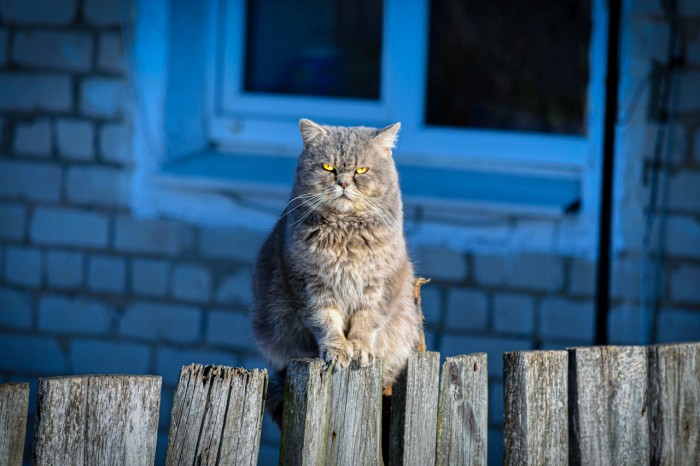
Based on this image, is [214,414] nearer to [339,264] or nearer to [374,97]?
[339,264]

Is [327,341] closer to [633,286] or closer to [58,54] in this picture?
[633,286]

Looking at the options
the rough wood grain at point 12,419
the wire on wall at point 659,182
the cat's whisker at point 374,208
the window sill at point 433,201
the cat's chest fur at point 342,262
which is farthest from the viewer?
the window sill at point 433,201

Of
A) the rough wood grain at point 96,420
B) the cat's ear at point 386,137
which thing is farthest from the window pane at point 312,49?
the rough wood grain at point 96,420

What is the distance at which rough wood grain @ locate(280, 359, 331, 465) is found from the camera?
193cm

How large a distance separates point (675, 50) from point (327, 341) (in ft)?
8.96

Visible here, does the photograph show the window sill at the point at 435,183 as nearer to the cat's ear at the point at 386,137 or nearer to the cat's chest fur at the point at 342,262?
the cat's ear at the point at 386,137

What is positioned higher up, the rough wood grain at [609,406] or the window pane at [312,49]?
the window pane at [312,49]

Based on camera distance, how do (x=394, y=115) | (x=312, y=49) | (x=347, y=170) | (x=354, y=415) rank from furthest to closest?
(x=312, y=49)
(x=394, y=115)
(x=347, y=170)
(x=354, y=415)

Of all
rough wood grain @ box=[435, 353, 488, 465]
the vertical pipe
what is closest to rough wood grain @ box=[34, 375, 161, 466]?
rough wood grain @ box=[435, 353, 488, 465]

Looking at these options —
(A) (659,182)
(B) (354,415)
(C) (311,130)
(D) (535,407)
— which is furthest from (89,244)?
(D) (535,407)

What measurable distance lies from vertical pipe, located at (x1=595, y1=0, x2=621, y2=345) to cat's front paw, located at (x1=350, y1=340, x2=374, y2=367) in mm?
1530

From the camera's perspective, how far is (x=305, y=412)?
1.92 metres

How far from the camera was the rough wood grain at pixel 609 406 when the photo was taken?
214 cm

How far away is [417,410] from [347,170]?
92cm
